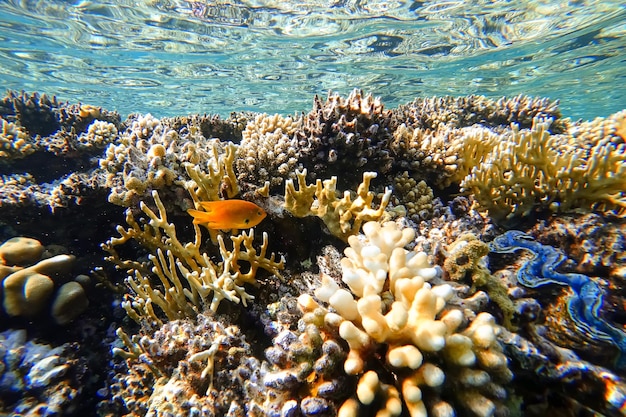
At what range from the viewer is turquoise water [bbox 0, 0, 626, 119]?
12.7m

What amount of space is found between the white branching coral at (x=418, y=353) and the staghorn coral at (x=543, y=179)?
6.67 feet

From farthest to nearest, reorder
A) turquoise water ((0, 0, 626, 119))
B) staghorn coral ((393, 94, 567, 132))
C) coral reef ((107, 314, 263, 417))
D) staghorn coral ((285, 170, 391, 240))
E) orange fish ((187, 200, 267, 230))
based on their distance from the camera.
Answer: turquoise water ((0, 0, 626, 119)) < staghorn coral ((393, 94, 567, 132)) < staghorn coral ((285, 170, 391, 240)) < orange fish ((187, 200, 267, 230)) < coral reef ((107, 314, 263, 417))

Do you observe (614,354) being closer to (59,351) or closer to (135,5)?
(59,351)

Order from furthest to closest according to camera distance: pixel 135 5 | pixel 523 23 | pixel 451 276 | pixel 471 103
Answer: pixel 523 23 < pixel 135 5 < pixel 471 103 < pixel 451 276

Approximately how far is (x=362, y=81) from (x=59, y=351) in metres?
22.8

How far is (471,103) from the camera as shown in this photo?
7238 millimetres

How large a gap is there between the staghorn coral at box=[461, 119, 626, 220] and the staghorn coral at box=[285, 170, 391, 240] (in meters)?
1.38

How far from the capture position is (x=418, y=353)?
1420mm

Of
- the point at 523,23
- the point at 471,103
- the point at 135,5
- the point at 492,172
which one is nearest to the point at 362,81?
the point at 523,23

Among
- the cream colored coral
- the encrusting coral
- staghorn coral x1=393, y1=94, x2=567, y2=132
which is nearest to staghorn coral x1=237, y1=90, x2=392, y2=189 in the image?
the encrusting coral

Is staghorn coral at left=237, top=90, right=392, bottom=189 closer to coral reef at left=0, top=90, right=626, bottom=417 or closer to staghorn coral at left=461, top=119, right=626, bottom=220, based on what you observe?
coral reef at left=0, top=90, right=626, bottom=417

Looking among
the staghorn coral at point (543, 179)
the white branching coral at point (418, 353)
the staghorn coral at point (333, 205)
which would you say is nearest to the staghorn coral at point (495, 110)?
the staghorn coral at point (543, 179)

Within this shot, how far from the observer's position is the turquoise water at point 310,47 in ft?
41.6

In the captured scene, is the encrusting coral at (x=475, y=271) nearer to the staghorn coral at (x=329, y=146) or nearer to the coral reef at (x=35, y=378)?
the staghorn coral at (x=329, y=146)
